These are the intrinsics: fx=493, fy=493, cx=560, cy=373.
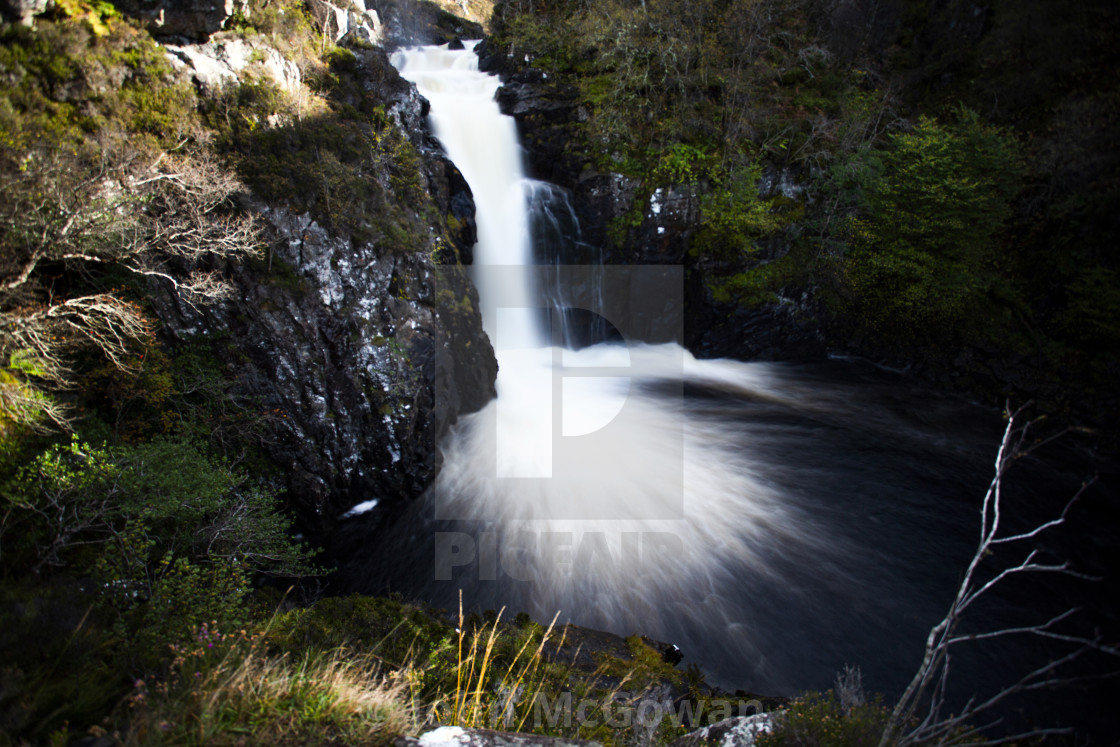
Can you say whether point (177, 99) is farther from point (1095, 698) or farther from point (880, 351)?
point (880, 351)

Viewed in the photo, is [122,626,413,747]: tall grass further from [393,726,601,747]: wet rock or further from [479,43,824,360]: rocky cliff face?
[479,43,824,360]: rocky cliff face

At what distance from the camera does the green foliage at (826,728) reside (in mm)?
3195

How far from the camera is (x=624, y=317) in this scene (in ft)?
54.0

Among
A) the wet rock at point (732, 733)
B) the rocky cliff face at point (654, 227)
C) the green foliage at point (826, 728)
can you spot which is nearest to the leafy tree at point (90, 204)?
the wet rock at point (732, 733)

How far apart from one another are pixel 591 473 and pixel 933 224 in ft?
37.0

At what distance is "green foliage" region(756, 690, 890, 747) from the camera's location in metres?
3.20

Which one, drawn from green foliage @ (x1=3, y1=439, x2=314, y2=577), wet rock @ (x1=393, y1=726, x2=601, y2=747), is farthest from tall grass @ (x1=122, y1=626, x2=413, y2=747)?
green foliage @ (x1=3, y1=439, x2=314, y2=577)

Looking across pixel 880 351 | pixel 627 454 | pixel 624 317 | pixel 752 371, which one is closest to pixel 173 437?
pixel 627 454

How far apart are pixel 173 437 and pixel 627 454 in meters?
8.07

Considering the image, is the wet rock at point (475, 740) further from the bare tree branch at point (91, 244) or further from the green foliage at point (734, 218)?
the green foliage at point (734, 218)

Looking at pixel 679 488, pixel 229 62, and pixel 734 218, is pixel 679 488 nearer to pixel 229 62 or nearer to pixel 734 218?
pixel 734 218

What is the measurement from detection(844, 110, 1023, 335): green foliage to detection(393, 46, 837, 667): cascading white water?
447 centimetres

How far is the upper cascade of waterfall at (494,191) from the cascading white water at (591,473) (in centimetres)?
4

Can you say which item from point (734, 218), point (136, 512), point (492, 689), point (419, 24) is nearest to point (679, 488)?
point (492, 689)
